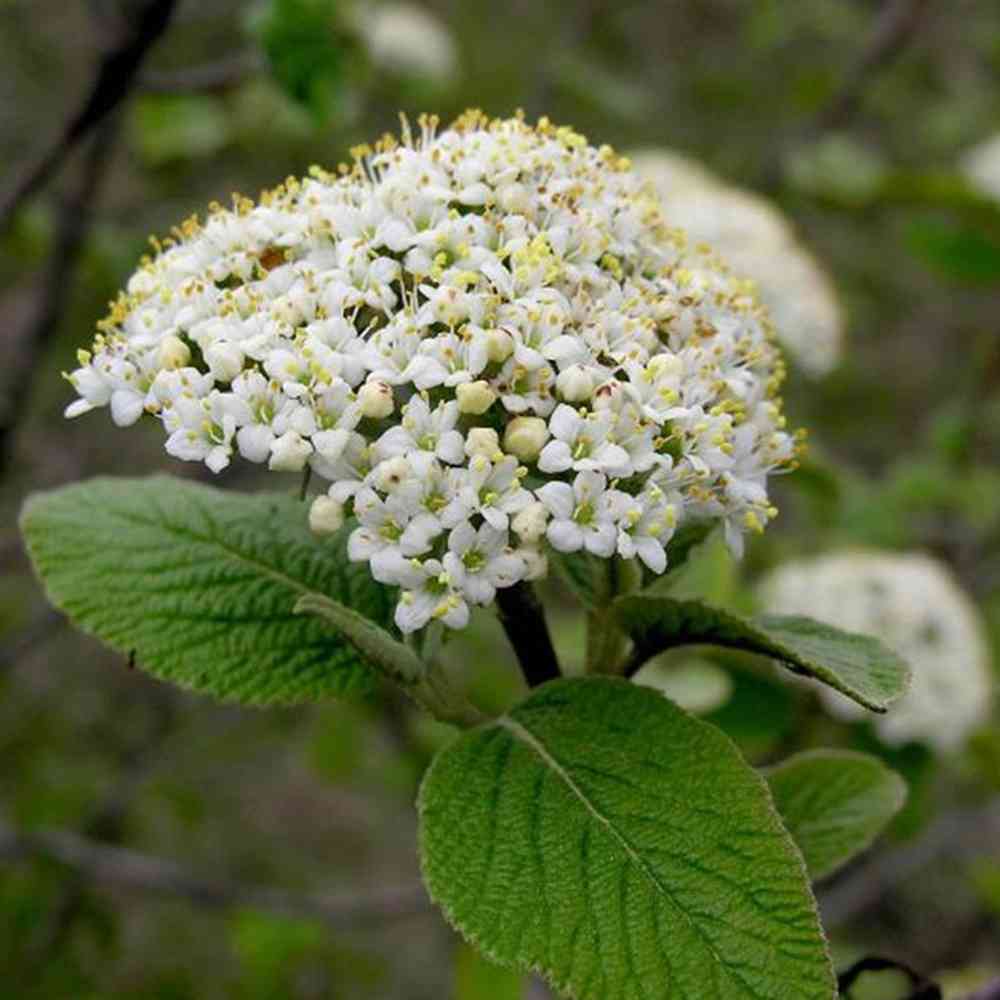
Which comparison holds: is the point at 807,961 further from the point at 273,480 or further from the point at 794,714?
the point at 273,480

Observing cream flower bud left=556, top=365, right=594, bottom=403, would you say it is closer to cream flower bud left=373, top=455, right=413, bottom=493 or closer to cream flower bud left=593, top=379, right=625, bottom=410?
cream flower bud left=593, top=379, right=625, bottom=410

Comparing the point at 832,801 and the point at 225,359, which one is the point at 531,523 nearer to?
the point at 225,359

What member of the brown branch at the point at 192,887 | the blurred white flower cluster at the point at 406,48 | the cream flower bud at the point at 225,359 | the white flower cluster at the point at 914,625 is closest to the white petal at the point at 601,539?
the cream flower bud at the point at 225,359

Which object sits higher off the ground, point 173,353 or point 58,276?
point 58,276

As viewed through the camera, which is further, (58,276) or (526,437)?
(58,276)

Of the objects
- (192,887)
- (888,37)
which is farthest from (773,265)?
(192,887)

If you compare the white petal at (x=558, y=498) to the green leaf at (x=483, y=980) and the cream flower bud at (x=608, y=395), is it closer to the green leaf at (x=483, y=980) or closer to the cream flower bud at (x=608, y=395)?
the cream flower bud at (x=608, y=395)

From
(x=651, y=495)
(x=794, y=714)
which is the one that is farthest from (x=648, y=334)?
(x=794, y=714)
